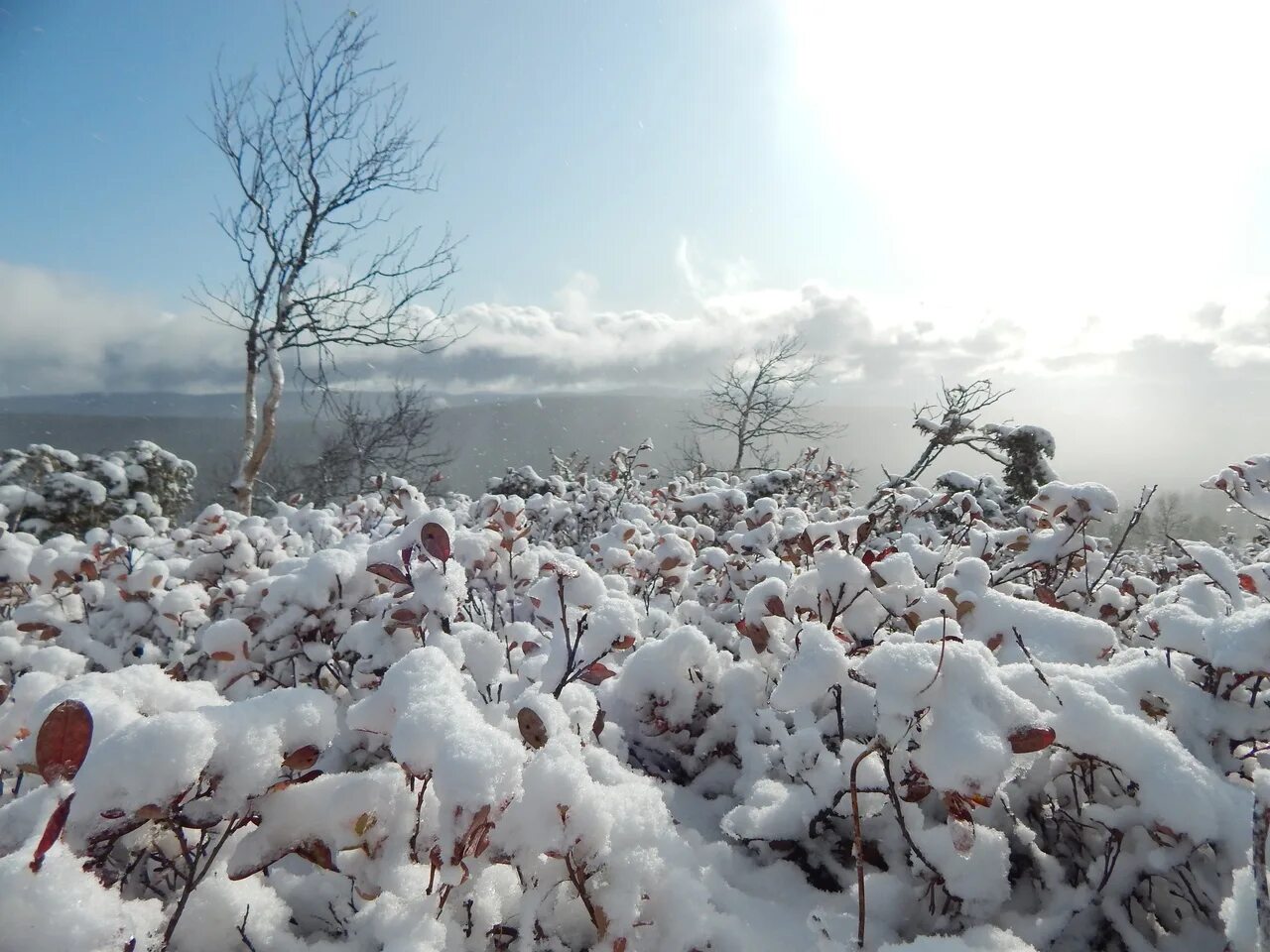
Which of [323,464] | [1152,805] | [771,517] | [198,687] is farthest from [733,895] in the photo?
[323,464]

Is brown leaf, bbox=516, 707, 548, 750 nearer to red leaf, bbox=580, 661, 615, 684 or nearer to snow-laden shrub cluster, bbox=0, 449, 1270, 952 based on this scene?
snow-laden shrub cluster, bbox=0, 449, 1270, 952

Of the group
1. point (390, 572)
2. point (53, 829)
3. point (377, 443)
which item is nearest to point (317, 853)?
point (53, 829)

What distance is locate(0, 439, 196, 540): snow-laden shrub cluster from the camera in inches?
270

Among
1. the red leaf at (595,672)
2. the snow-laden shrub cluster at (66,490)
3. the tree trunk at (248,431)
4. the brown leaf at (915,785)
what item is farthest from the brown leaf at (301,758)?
the tree trunk at (248,431)

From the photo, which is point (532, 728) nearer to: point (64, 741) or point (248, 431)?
point (64, 741)

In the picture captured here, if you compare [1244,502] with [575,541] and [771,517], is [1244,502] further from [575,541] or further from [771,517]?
[575,541]

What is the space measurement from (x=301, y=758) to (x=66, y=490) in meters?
9.08

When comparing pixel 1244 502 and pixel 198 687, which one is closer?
pixel 198 687

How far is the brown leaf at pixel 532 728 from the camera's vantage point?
108 cm

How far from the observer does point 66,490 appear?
7211 millimetres

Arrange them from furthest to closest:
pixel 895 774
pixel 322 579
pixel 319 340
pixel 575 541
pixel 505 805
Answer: pixel 319 340 → pixel 575 541 → pixel 322 579 → pixel 895 774 → pixel 505 805

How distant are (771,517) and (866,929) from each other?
268 centimetres

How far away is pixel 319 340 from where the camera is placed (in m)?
8.17

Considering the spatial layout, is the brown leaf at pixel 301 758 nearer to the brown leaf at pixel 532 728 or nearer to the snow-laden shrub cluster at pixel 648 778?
the snow-laden shrub cluster at pixel 648 778
